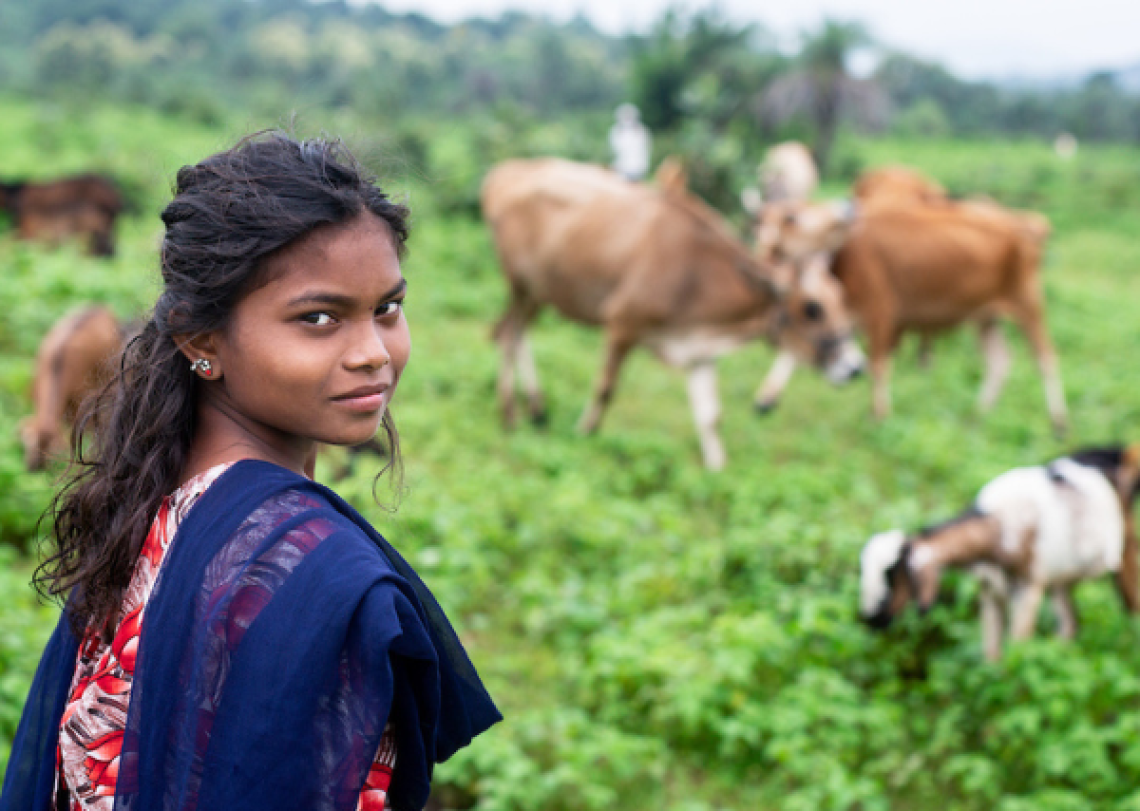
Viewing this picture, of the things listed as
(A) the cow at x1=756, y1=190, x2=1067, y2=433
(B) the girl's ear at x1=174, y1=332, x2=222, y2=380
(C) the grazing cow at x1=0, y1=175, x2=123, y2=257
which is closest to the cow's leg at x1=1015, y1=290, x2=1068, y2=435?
(A) the cow at x1=756, y1=190, x2=1067, y2=433

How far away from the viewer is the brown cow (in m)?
4.99

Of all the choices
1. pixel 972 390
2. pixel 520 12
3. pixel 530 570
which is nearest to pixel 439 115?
pixel 972 390

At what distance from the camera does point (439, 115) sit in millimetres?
34156

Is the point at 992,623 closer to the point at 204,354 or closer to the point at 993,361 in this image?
the point at 204,354

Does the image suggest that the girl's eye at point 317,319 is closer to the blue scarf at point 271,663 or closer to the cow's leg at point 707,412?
the blue scarf at point 271,663

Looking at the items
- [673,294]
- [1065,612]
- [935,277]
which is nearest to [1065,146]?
[935,277]

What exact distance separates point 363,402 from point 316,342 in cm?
11

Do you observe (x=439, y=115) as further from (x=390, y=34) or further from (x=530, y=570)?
(x=530, y=570)

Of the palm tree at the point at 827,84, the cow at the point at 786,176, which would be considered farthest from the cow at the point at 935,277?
the palm tree at the point at 827,84

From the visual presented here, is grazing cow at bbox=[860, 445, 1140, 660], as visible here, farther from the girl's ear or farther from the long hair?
the girl's ear

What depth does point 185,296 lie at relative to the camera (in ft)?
4.43

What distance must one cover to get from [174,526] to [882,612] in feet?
12.3

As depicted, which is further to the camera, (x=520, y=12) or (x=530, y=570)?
(x=520, y=12)

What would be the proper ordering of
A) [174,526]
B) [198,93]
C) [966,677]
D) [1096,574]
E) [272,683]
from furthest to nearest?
[198,93]
[1096,574]
[966,677]
[174,526]
[272,683]
